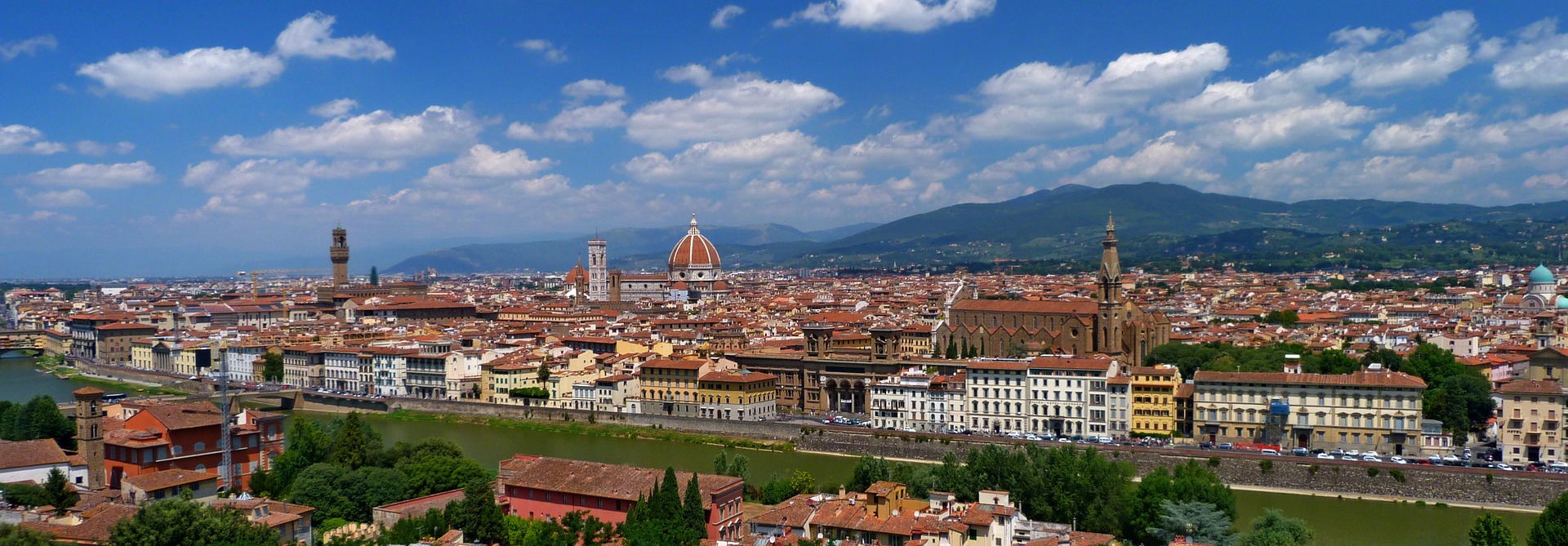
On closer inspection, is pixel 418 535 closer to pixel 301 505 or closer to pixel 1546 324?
pixel 301 505

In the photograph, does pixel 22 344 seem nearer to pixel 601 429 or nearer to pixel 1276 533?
pixel 601 429

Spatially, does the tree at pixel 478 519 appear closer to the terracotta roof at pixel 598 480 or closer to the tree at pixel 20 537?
the terracotta roof at pixel 598 480

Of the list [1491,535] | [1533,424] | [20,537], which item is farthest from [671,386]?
[1491,535]

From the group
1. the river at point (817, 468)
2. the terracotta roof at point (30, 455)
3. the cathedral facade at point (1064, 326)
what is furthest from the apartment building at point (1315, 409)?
the terracotta roof at point (30, 455)

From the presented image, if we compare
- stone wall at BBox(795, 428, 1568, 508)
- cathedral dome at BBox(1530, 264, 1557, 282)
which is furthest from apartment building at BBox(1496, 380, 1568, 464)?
cathedral dome at BBox(1530, 264, 1557, 282)

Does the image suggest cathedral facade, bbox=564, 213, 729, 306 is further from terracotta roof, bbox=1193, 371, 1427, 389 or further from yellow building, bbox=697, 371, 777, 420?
terracotta roof, bbox=1193, 371, 1427, 389

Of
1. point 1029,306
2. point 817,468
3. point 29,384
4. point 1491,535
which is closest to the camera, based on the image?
point 1491,535
